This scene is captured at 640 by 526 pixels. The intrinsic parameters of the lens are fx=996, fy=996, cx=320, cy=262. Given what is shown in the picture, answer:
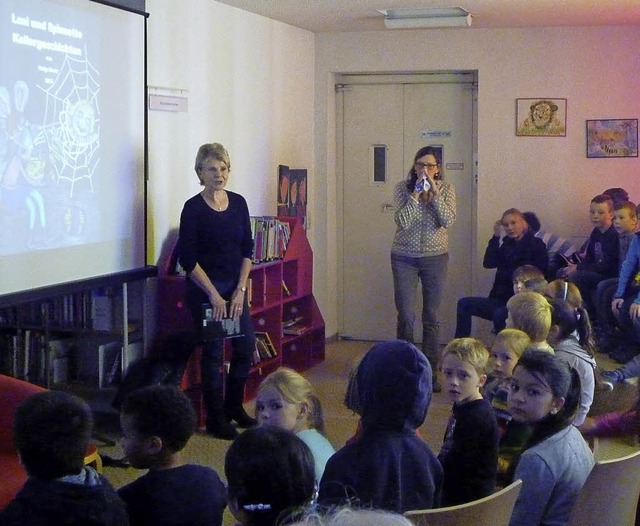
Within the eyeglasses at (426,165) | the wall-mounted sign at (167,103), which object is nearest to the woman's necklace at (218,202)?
the wall-mounted sign at (167,103)

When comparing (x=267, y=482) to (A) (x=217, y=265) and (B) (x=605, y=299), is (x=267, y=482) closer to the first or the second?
(A) (x=217, y=265)

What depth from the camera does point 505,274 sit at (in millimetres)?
6855

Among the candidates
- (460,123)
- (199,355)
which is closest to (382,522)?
(199,355)

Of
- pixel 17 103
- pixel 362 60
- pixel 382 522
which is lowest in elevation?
pixel 382 522

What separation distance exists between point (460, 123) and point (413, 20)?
3.62 feet

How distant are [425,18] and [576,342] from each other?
3231mm

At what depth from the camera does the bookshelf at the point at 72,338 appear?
5125mm

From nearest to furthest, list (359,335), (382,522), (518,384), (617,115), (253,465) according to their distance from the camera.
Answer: (382,522) < (253,465) < (518,384) < (617,115) < (359,335)

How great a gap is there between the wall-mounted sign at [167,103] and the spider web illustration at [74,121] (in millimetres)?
527

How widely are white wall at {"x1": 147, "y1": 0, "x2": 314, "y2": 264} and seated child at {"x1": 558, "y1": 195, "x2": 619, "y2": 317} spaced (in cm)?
208

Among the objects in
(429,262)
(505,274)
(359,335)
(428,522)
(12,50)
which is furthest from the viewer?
(359,335)

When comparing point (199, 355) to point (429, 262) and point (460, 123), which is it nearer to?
point (429, 262)

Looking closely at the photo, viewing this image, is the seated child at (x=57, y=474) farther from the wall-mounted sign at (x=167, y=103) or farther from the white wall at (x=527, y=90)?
the white wall at (x=527, y=90)

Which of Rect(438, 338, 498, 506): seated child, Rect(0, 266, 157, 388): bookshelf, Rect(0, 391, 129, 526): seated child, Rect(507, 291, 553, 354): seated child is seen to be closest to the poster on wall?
Rect(0, 266, 157, 388): bookshelf
